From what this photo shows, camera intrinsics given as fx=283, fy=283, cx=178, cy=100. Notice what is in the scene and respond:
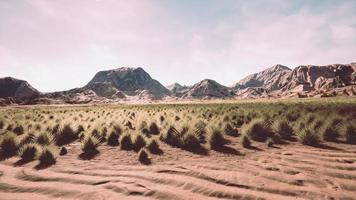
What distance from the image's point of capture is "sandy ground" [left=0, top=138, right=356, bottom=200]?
5062mm

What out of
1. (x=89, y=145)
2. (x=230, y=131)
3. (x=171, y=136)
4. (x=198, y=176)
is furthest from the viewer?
(x=230, y=131)

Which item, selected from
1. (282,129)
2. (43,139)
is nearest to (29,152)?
(43,139)

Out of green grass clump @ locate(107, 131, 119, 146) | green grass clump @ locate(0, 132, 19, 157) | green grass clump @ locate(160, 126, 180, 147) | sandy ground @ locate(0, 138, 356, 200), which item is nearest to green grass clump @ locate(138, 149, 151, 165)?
sandy ground @ locate(0, 138, 356, 200)

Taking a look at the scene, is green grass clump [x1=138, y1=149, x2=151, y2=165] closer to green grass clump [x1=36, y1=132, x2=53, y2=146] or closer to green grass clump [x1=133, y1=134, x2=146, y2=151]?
green grass clump [x1=133, y1=134, x2=146, y2=151]

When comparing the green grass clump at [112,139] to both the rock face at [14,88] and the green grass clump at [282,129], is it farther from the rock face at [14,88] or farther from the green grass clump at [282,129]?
the rock face at [14,88]

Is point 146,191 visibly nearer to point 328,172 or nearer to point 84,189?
point 84,189

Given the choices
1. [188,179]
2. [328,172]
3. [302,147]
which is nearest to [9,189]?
[188,179]

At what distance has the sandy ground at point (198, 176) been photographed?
5.06 m

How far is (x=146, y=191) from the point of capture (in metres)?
5.24

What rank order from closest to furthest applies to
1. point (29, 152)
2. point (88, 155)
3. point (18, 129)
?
point (29, 152) < point (88, 155) < point (18, 129)

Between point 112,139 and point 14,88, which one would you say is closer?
point 112,139

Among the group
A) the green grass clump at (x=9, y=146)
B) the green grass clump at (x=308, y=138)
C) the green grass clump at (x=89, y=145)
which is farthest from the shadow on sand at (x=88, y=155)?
the green grass clump at (x=308, y=138)

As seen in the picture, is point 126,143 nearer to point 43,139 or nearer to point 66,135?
point 43,139

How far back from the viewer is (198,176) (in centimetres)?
602
